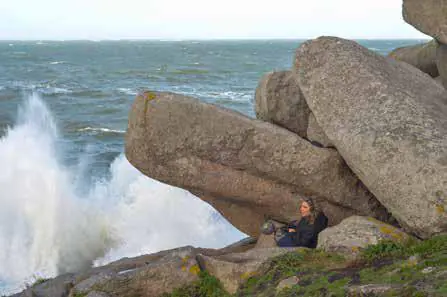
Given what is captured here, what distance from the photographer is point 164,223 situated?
2288 cm

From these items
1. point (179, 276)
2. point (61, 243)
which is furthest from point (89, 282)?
point (61, 243)

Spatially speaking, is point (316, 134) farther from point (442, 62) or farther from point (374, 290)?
point (374, 290)

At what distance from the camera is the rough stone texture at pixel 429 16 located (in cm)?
1322

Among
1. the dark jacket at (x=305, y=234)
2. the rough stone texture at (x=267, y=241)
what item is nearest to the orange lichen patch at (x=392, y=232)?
the dark jacket at (x=305, y=234)

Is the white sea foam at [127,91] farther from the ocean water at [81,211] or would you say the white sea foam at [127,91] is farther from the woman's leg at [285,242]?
the woman's leg at [285,242]

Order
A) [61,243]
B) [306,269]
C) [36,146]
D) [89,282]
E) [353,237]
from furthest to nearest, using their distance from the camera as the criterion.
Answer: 1. [36,146]
2. [61,243]
3. [89,282]
4. [353,237]
5. [306,269]

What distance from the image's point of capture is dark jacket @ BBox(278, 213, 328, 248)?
11.8 m

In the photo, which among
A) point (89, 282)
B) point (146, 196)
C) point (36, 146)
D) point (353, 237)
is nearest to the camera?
point (353, 237)

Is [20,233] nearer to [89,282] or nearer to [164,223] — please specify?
[164,223]

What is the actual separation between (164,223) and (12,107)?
33.8 m

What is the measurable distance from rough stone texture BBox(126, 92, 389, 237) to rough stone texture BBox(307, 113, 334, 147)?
24 cm

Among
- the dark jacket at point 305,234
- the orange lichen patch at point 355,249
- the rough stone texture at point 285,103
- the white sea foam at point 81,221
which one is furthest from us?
the white sea foam at point 81,221

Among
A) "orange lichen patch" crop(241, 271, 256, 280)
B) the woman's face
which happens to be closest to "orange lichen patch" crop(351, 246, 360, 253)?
"orange lichen patch" crop(241, 271, 256, 280)

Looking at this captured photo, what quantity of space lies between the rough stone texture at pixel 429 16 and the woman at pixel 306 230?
5.31 meters
